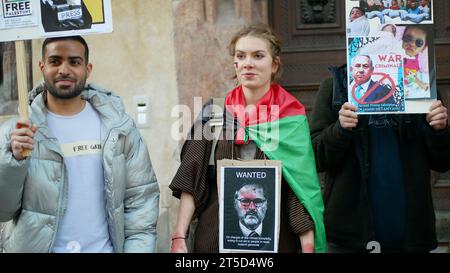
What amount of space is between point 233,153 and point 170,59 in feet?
7.09

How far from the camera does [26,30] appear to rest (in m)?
4.01

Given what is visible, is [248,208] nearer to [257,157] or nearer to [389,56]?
[257,157]

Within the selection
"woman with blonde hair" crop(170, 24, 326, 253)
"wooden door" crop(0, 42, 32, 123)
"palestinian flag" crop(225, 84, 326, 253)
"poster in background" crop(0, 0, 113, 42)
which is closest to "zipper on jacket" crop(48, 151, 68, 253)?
"woman with blonde hair" crop(170, 24, 326, 253)

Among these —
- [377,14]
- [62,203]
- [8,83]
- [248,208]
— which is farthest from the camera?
[8,83]

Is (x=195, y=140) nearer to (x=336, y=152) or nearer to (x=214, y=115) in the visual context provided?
(x=214, y=115)

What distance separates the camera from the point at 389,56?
4285 millimetres

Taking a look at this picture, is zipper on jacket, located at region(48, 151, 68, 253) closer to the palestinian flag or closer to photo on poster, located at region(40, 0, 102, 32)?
photo on poster, located at region(40, 0, 102, 32)

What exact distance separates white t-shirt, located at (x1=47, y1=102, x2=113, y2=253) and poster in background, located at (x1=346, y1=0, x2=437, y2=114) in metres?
1.32

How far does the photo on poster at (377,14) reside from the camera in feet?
13.9

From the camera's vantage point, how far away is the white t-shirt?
155 inches

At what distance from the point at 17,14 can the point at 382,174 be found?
6.50 ft

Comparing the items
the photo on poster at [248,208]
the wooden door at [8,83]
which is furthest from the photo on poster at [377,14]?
the wooden door at [8,83]

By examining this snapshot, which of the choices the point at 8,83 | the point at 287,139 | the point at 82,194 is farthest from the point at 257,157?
the point at 8,83
